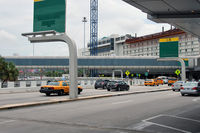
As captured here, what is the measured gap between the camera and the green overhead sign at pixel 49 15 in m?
20.7

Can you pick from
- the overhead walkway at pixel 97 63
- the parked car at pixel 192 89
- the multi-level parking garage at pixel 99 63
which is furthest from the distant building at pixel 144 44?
A: the parked car at pixel 192 89

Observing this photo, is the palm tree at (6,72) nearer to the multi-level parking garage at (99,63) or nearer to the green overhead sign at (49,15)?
the green overhead sign at (49,15)

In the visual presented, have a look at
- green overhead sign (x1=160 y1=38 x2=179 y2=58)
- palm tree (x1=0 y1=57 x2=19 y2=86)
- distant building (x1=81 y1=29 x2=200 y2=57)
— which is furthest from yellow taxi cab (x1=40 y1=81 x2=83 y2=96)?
distant building (x1=81 y1=29 x2=200 y2=57)

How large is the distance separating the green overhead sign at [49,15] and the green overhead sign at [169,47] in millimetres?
25063

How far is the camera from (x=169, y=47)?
41.4 meters

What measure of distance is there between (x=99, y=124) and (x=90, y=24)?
11304 cm

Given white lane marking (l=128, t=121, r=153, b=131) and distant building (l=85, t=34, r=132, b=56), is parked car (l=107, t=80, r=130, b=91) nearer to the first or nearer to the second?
white lane marking (l=128, t=121, r=153, b=131)

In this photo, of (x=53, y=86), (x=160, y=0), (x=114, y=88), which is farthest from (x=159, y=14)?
(x=114, y=88)

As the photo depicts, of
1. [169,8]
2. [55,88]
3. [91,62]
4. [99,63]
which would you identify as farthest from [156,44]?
[169,8]

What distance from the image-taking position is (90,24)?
120688 millimetres

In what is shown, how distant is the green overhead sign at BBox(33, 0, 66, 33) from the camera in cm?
2073

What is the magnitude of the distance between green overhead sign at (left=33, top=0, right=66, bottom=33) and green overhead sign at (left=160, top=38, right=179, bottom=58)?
25.1 meters

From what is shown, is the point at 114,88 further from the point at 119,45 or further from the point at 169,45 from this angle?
the point at 119,45

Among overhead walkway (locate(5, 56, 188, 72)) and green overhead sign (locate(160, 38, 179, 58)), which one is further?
overhead walkway (locate(5, 56, 188, 72))
